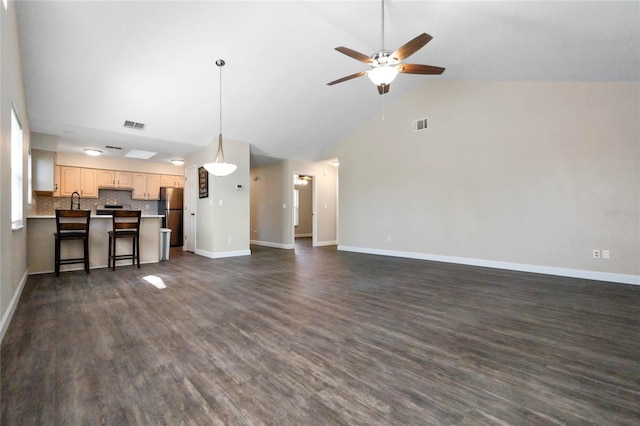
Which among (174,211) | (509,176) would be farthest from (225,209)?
(509,176)

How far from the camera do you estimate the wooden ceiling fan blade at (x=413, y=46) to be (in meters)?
2.67

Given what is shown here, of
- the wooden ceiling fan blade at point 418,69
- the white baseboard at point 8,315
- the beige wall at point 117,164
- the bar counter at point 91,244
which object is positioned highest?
the wooden ceiling fan blade at point 418,69

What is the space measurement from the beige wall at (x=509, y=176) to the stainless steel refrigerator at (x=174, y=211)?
197 inches

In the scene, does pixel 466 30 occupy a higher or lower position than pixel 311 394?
higher

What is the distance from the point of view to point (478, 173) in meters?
5.25

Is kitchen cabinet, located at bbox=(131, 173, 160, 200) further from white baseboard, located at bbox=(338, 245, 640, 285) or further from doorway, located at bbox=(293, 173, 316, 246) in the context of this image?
white baseboard, located at bbox=(338, 245, 640, 285)

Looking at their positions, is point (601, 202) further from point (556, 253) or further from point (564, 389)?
point (564, 389)

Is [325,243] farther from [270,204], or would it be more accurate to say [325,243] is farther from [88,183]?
[88,183]

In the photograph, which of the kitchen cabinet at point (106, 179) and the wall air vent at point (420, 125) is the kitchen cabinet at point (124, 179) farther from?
the wall air vent at point (420, 125)

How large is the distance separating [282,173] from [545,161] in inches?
229

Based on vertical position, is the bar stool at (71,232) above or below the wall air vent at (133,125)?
below

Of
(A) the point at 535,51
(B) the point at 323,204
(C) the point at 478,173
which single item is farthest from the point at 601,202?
(B) the point at 323,204

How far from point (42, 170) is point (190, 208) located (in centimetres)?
282

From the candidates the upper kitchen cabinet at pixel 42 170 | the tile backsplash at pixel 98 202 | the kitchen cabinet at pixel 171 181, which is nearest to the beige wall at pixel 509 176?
the kitchen cabinet at pixel 171 181
